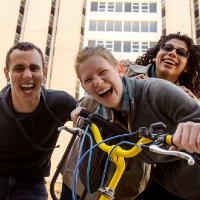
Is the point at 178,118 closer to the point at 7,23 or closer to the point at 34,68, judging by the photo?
the point at 34,68

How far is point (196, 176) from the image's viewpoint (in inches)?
48.1

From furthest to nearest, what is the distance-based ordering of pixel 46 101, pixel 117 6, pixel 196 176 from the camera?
pixel 117 6 → pixel 46 101 → pixel 196 176

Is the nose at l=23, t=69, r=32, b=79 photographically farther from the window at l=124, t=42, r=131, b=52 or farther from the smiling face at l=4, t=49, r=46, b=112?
the window at l=124, t=42, r=131, b=52

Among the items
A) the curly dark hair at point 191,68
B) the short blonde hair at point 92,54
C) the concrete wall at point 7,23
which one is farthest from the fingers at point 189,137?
the concrete wall at point 7,23

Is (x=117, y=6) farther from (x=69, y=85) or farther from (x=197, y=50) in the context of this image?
(x=197, y=50)

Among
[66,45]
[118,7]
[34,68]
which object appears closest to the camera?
[34,68]

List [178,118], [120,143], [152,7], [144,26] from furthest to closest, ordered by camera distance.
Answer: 1. [152,7]
2. [144,26]
3. [178,118]
4. [120,143]

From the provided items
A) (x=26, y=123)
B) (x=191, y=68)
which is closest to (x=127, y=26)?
(x=191, y=68)

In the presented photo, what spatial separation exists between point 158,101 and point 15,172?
155 cm

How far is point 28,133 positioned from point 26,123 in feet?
0.31

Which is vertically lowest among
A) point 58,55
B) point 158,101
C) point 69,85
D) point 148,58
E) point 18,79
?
point 158,101

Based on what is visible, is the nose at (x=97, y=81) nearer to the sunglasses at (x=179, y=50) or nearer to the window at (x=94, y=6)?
the sunglasses at (x=179, y=50)

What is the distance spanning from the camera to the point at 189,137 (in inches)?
32.2

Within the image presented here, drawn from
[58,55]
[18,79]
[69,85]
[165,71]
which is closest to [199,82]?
[165,71]
